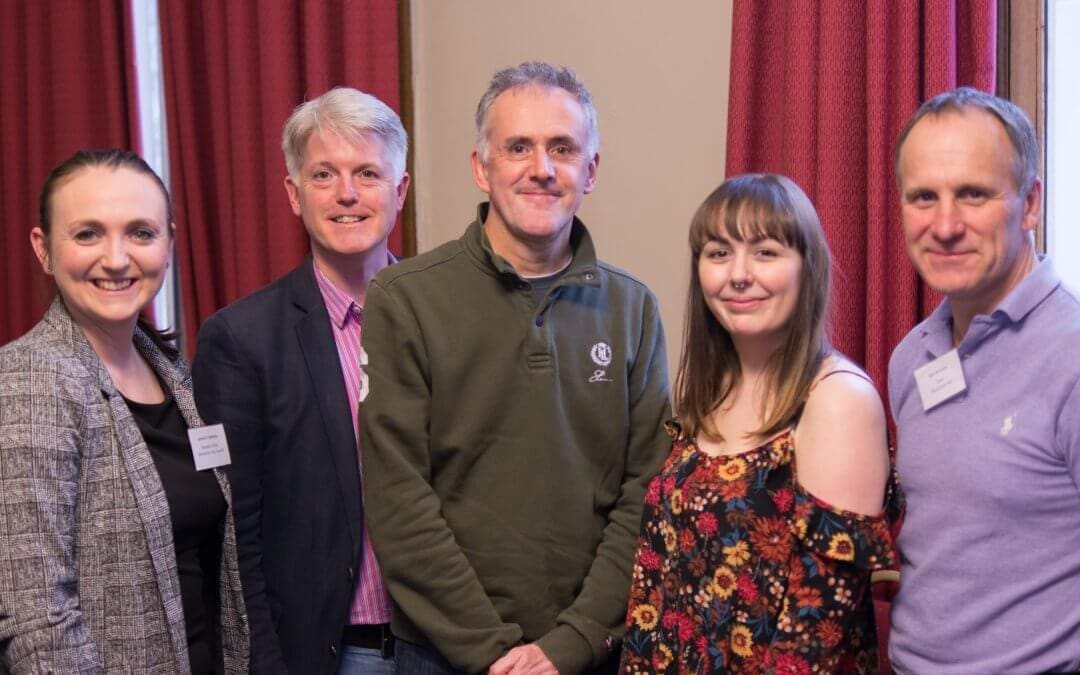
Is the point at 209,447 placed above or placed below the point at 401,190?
below

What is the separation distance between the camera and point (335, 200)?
87.7 inches

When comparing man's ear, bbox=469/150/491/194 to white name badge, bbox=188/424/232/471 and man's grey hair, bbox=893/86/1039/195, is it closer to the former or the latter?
white name badge, bbox=188/424/232/471

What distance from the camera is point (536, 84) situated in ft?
6.47

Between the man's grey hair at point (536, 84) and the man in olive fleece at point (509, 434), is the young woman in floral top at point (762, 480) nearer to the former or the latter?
the man in olive fleece at point (509, 434)

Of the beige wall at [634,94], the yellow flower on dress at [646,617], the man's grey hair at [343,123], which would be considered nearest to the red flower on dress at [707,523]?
the yellow flower on dress at [646,617]

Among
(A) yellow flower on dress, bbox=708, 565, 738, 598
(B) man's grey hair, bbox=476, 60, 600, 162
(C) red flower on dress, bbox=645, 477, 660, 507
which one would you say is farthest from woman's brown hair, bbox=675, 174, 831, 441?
(B) man's grey hair, bbox=476, 60, 600, 162

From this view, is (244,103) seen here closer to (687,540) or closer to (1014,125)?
(687,540)

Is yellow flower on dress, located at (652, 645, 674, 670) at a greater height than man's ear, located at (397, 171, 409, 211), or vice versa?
man's ear, located at (397, 171, 409, 211)

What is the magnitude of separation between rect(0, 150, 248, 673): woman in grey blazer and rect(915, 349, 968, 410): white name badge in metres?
1.32

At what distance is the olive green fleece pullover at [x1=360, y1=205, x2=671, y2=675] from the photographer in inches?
73.6

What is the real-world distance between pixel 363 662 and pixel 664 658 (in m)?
0.66

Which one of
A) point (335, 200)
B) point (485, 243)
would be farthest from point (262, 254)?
point (485, 243)

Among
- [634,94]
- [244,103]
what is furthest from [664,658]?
[244,103]

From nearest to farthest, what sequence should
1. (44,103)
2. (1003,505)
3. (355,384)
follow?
(1003,505) → (355,384) → (44,103)
